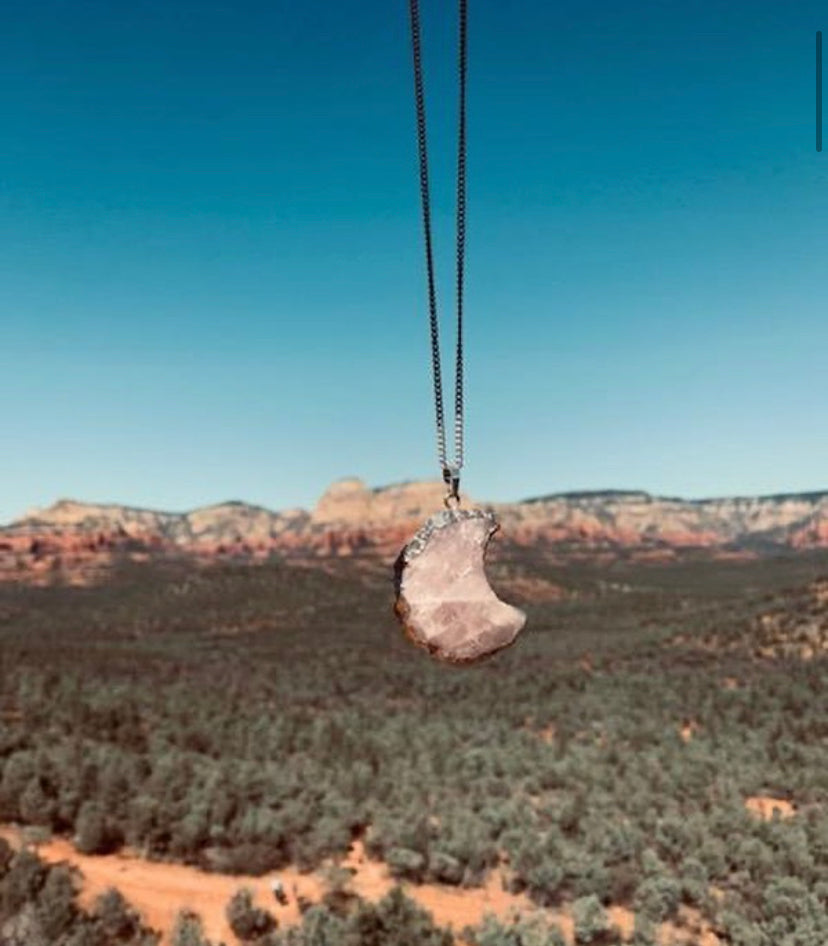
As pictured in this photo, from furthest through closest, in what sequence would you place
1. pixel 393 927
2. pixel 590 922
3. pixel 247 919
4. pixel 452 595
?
pixel 590 922 < pixel 247 919 < pixel 393 927 < pixel 452 595

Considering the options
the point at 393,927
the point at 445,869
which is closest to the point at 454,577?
the point at 393,927

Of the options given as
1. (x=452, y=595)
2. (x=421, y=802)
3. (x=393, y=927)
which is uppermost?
(x=452, y=595)

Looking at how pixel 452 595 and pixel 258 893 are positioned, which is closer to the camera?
pixel 452 595

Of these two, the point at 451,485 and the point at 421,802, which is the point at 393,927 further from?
the point at 451,485

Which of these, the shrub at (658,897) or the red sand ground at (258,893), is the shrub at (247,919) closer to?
the red sand ground at (258,893)

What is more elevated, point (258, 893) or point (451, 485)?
point (451, 485)

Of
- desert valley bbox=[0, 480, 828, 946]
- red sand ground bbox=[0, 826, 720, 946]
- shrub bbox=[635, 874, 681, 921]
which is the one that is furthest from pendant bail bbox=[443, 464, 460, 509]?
shrub bbox=[635, 874, 681, 921]

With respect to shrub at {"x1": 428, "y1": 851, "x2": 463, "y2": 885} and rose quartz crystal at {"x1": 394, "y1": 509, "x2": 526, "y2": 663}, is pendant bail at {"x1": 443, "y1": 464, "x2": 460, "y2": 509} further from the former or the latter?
shrub at {"x1": 428, "y1": 851, "x2": 463, "y2": 885}

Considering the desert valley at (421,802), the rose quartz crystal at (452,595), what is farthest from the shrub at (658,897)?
the rose quartz crystal at (452,595)
